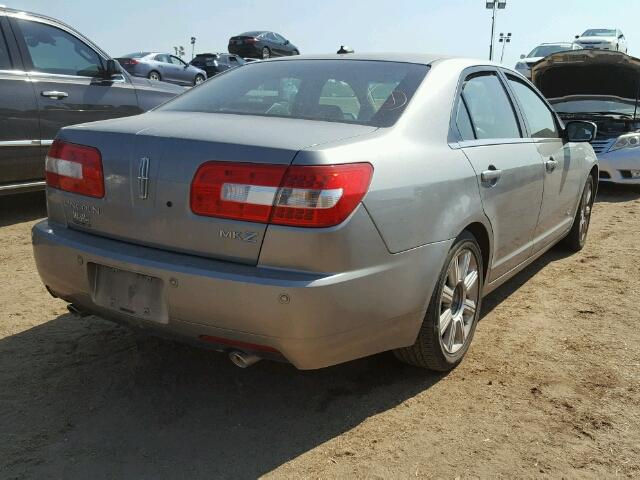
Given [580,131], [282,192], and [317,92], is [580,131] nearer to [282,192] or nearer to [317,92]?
[317,92]

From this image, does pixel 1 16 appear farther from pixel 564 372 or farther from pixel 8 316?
pixel 564 372

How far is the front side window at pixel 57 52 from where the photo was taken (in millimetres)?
5801

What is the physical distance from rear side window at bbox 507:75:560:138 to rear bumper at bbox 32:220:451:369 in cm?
178

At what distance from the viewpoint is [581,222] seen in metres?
5.32

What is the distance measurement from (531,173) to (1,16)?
4728mm

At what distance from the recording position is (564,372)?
10.5 feet

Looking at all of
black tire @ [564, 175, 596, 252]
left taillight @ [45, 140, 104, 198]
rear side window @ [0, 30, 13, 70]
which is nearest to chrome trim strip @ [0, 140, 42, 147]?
rear side window @ [0, 30, 13, 70]

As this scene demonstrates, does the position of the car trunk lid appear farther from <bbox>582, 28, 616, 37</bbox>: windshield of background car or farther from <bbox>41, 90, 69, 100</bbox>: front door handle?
<bbox>582, 28, 616, 37</bbox>: windshield of background car

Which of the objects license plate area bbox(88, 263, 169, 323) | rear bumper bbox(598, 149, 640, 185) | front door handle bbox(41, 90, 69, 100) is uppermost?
front door handle bbox(41, 90, 69, 100)

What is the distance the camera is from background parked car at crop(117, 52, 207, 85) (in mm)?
21875

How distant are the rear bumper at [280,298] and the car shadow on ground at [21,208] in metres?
3.70

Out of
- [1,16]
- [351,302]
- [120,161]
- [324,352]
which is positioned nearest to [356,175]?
A: [351,302]

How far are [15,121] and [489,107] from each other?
4151 mm

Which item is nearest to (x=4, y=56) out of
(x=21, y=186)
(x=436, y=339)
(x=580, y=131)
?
(x=21, y=186)
